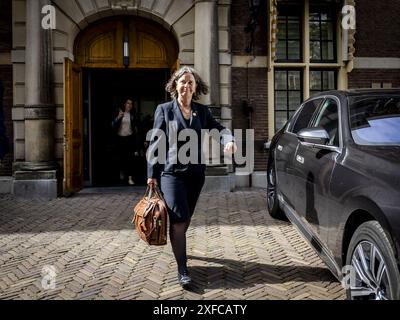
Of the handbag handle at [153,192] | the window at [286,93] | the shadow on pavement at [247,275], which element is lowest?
the shadow on pavement at [247,275]

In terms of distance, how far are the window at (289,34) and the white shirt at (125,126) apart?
3877 mm

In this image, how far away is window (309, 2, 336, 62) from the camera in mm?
9814

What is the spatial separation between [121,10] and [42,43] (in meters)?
1.89

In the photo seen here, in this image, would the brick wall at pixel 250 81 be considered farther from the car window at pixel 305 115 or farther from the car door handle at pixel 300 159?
the car door handle at pixel 300 159

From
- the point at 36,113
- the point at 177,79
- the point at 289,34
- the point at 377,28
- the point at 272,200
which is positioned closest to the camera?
the point at 177,79

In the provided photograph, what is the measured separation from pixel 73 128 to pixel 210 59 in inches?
131

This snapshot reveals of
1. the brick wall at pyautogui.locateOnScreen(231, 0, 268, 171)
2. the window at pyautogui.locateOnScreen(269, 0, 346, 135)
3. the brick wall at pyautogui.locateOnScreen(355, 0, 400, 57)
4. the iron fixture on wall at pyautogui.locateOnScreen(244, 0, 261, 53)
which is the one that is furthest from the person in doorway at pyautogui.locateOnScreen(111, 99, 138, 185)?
the brick wall at pyautogui.locateOnScreen(355, 0, 400, 57)

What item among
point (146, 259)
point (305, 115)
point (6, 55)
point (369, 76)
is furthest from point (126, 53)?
point (146, 259)

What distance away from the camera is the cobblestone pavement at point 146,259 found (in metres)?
3.44

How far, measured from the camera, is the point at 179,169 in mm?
3504

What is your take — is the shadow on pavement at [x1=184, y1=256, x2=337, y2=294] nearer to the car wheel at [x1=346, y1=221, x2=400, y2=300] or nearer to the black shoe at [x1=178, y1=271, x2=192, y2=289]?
the black shoe at [x1=178, y1=271, x2=192, y2=289]

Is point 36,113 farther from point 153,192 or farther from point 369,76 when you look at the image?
point 369,76

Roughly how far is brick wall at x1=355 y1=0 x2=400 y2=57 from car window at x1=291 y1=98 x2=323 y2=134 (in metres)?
5.98

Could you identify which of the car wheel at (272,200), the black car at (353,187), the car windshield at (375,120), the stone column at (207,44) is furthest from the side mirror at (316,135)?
the stone column at (207,44)
